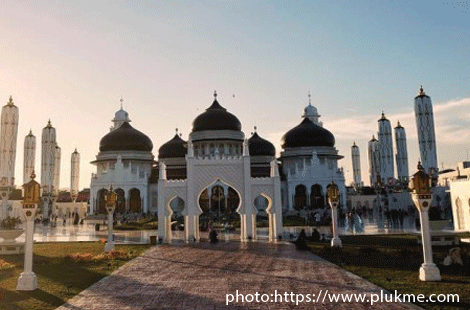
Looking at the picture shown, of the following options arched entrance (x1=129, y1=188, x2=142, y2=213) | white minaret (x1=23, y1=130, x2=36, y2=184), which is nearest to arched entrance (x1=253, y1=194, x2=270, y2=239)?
arched entrance (x1=129, y1=188, x2=142, y2=213)

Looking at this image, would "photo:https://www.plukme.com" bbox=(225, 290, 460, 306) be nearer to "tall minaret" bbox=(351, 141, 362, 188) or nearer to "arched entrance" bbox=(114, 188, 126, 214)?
"arched entrance" bbox=(114, 188, 126, 214)

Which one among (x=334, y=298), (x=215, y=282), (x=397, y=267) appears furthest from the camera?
(x=397, y=267)

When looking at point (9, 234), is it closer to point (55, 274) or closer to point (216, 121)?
point (55, 274)

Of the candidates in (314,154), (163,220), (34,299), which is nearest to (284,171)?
(314,154)

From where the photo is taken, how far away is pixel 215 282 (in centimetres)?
1116

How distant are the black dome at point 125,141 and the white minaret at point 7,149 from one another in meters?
27.2

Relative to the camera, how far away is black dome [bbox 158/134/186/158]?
61750 millimetres

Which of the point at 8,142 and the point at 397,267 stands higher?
the point at 8,142

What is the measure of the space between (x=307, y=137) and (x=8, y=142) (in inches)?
1592

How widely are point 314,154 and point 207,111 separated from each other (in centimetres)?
1626

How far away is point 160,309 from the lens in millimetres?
8359

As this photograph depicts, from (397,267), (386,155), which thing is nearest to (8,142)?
(397,267)

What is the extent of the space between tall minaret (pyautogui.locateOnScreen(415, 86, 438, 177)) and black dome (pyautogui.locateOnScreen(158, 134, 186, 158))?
33.4 m

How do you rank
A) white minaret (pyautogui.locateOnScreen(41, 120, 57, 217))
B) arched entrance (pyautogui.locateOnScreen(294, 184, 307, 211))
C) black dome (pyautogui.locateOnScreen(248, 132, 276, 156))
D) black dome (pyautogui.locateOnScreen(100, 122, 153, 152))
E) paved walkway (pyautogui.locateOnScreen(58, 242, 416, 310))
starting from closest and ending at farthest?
1. paved walkway (pyautogui.locateOnScreen(58, 242, 416, 310))
2. white minaret (pyautogui.locateOnScreen(41, 120, 57, 217))
3. arched entrance (pyautogui.locateOnScreen(294, 184, 307, 211))
4. black dome (pyautogui.locateOnScreen(100, 122, 153, 152))
5. black dome (pyautogui.locateOnScreen(248, 132, 276, 156))
